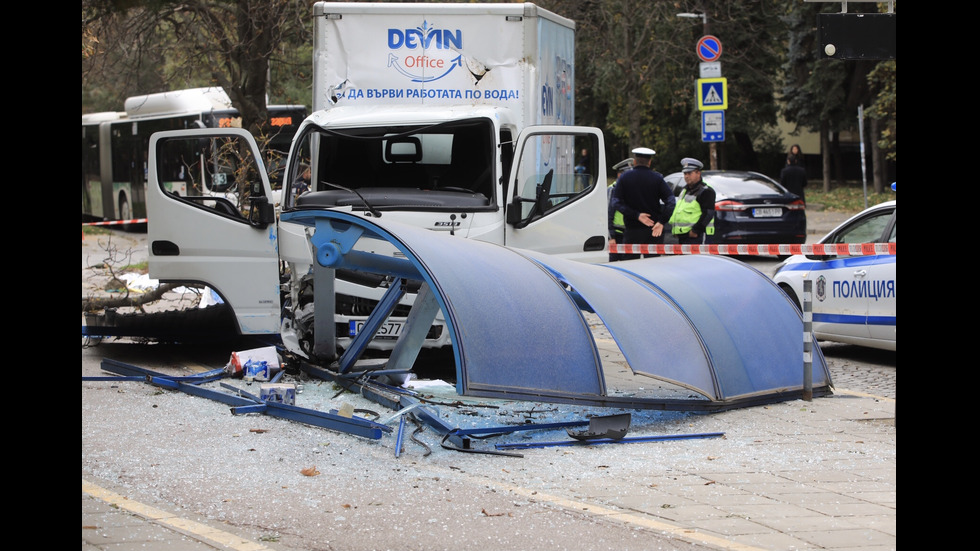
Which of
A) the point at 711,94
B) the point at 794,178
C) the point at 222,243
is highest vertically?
the point at 711,94

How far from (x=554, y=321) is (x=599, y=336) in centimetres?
517

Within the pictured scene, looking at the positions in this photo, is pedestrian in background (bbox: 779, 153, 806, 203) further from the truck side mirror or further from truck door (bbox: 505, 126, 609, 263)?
the truck side mirror

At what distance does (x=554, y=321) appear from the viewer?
732cm

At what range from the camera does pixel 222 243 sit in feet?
31.9

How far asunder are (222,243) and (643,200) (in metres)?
5.94

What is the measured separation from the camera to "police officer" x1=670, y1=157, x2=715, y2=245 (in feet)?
46.5

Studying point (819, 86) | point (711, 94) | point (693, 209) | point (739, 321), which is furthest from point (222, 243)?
point (819, 86)

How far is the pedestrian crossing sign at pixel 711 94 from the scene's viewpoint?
21594 millimetres

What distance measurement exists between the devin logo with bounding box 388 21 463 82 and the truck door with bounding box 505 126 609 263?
1.26 meters

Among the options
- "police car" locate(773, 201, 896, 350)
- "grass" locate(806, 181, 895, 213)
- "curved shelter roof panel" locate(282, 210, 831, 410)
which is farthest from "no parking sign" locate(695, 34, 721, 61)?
"curved shelter roof panel" locate(282, 210, 831, 410)

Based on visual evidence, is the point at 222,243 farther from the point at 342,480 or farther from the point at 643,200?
the point at 643,200
